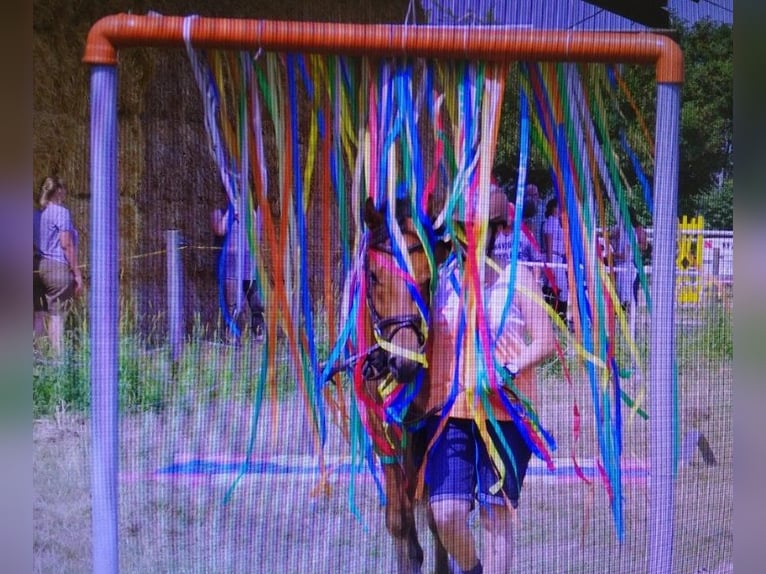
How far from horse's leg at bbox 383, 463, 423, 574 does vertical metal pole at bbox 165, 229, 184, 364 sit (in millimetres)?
505

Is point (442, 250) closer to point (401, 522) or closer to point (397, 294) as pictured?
point (397, 294)

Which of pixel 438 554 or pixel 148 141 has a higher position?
pixel 148 141

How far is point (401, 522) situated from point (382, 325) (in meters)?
0.44

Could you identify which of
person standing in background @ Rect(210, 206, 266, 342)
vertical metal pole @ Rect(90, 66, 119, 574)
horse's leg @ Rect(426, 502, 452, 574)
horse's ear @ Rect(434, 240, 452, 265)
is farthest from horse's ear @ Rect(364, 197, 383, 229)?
horse's leg @ Rect(426, 502, 452, 574)

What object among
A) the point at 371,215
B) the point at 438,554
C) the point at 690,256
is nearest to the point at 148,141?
the point at 371,215

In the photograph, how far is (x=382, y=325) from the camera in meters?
1.72

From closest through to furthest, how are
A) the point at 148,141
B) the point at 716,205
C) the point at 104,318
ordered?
the point at 104,318
the point at 148,141
the point at 716,205

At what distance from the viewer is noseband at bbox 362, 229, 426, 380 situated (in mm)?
1712

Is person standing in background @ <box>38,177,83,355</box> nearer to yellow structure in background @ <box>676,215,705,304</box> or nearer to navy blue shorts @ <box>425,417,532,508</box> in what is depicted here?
navy blue shorts @ <box>425,417,532,508</box>

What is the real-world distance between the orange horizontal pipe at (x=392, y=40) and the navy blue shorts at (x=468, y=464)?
755 millimetres

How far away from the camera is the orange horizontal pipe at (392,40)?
158 cm

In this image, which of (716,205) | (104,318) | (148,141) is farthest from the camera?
(716,205)

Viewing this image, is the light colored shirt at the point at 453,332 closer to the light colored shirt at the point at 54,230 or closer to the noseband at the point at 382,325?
the noseband at the point at 382,325
